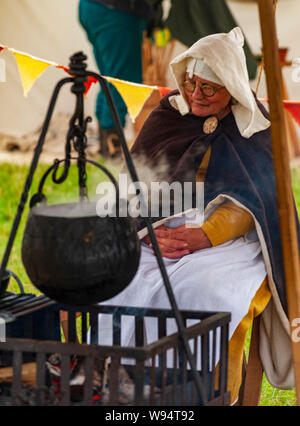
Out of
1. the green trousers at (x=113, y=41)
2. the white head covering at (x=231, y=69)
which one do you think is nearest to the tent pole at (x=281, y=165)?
the white head covering at (x=231, y=69)

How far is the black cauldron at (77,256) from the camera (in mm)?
2068

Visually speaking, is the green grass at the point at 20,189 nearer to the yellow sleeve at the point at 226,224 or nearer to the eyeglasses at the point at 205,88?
the eyeglasses at the point at 205,88

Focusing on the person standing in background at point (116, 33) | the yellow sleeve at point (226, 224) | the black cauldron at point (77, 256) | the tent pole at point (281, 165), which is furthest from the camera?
the person standing in background at point (116, 33)

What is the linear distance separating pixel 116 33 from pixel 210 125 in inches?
103

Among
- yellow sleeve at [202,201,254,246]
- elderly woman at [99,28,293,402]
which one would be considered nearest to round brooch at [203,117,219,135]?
elderly woman at [99,28,293,402]

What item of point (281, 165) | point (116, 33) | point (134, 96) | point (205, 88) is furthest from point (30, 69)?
point (116, 33)

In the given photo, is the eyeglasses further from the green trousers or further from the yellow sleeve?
the green trousers

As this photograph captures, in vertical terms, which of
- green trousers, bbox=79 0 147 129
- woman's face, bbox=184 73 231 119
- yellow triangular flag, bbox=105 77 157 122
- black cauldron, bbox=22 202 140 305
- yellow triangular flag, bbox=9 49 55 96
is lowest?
black cauldron, bbox=22 202 140 305

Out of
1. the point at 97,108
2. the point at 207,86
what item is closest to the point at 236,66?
the point at 207,86

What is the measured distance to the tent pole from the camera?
232 centimetres

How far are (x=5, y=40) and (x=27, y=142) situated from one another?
136 cm

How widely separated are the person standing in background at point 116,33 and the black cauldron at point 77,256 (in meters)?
3.33

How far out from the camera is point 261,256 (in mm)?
2908

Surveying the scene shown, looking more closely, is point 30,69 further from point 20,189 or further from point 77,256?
point 20,189
